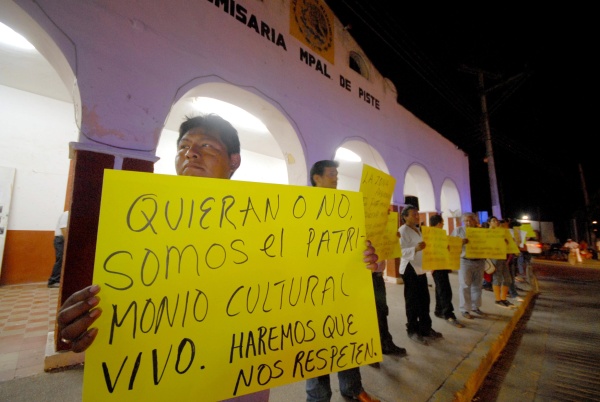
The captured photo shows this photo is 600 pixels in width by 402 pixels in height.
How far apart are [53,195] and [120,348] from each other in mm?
7300

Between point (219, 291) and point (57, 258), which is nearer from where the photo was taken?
point (219, 291)

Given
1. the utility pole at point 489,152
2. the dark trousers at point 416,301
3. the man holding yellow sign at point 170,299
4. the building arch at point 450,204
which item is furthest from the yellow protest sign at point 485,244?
the utility pole at point 489,152

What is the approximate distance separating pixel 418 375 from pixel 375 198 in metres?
2.07

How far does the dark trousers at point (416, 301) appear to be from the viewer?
11.3 ft

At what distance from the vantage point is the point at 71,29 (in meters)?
2.55

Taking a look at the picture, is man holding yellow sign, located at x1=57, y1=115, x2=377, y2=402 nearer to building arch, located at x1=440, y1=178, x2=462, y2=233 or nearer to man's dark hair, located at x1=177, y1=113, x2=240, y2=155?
man's dark hair, located at x1=177, y1=113, x2=240, y2=155

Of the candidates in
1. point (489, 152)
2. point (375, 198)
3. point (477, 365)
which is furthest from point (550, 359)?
point (489, 152)

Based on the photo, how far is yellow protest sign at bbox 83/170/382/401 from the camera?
826mm

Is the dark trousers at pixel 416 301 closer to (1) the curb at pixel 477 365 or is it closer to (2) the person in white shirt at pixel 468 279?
(1) the curb at pixel 477 365

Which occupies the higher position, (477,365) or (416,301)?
(416,301)

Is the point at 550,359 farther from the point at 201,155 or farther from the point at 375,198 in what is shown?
the point at 201,155

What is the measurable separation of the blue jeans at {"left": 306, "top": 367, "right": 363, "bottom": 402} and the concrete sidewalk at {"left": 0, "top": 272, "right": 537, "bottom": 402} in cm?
16

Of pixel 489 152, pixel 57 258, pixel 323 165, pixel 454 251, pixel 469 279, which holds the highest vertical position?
pixel 489 152

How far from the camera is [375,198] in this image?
1.82 m
